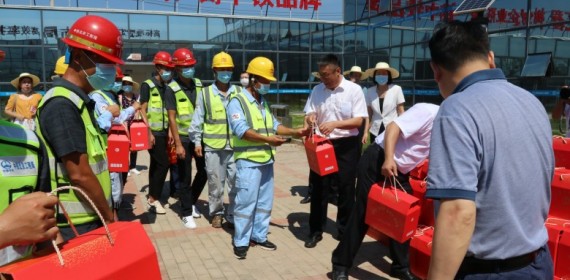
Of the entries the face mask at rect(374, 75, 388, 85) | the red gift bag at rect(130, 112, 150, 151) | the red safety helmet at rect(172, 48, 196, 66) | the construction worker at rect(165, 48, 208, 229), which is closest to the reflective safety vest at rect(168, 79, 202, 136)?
the construction worker at rect(165, 48, 208, 229)

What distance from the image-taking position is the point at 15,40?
53.2 feet

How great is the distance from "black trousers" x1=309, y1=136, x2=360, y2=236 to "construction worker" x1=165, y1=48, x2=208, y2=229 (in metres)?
1.58

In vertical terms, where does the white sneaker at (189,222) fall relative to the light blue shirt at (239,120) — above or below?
below

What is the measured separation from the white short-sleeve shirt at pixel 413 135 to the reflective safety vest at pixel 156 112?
122 inches

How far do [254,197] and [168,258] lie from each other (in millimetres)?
1053

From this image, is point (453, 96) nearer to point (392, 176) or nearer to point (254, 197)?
point (392, 176)

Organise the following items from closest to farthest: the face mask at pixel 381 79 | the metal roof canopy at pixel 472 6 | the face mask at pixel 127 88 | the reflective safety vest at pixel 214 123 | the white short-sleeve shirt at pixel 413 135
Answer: the white short-sleeve shirt at pixel 413 135 < the reflective safety vest at pixel 214 123 < the metal roof canopy at pixel 472 6 < the face mask at pixel 381 79 < the face mask at pixel 127 88

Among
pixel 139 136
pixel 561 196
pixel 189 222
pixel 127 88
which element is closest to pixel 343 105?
pixel 561 196

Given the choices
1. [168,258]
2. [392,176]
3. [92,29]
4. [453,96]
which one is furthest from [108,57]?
[168,258]

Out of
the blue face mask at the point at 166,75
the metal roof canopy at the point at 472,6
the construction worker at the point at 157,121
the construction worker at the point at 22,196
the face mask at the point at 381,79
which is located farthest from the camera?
the face mask at the point at 381,79

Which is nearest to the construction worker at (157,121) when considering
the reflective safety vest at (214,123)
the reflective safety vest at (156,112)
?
→ the reflective safety vest at (156,112)

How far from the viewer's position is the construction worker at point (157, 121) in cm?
575

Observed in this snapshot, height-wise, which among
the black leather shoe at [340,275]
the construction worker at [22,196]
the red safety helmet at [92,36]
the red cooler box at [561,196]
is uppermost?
the red safety helmet at [92,36]

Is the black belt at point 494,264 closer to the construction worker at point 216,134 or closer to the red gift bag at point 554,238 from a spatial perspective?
the red gift bag at point 554,238
